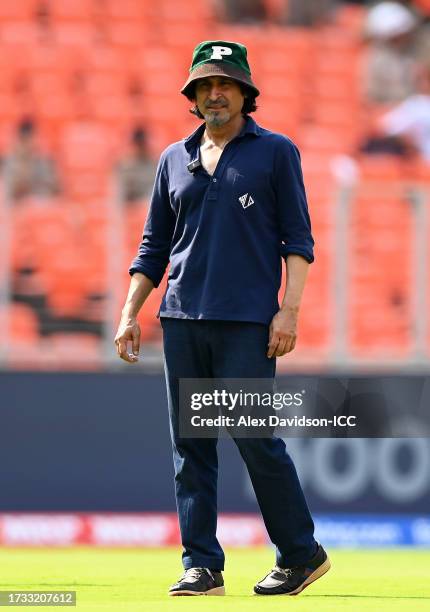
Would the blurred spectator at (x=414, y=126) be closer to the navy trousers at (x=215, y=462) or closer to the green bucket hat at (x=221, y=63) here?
the green bucket hat at (x=221, y=63)

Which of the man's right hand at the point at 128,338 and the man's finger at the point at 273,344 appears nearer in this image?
the man's finger at the point at 273,344

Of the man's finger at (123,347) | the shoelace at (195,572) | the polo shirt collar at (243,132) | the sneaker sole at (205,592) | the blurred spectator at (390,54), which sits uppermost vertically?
the blurred spectator at (390,54)

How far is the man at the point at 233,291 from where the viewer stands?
5.24 meters

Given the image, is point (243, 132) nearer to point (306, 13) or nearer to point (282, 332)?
point (282, 332)

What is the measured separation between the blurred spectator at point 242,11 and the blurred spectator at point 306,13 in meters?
0.24

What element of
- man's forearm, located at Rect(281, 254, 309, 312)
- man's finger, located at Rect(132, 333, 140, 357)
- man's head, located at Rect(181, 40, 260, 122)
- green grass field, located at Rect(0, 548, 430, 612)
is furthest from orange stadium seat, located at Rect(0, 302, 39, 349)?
man's forearm, located at Rect(281, 254, 309, 312)

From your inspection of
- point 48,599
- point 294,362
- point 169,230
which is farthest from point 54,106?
point 48,599

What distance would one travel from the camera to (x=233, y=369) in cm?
522

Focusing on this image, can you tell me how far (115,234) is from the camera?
9.32m

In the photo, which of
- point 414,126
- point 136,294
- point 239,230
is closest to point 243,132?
point 239,230

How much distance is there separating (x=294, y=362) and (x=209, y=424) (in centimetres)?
428

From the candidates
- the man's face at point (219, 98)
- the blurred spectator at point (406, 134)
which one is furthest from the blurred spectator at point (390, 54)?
the man's face at point (219, 98)

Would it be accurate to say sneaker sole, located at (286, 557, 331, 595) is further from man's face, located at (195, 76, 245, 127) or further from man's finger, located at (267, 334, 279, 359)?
man's face, located at (195, 76, 245, 127)

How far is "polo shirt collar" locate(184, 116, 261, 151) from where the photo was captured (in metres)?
5.37
